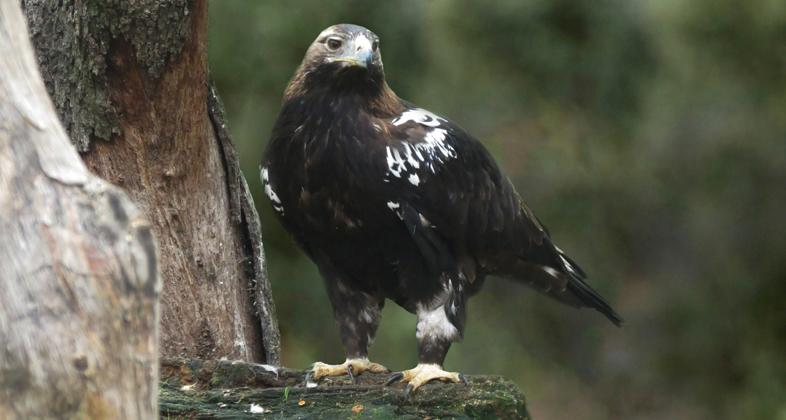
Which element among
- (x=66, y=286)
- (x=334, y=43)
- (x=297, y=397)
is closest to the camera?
(x=66, y=286)

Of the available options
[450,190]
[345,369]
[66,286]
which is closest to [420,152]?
[450,190]

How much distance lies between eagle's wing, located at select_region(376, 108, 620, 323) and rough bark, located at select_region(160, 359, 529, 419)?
2.15 ft

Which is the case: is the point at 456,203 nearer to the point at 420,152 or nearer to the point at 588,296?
the point at 420,152

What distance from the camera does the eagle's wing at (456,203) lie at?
4.49 meters

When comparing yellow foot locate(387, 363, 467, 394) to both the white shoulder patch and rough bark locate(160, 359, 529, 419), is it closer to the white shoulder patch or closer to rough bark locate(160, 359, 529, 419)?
rough bark locate(160, 359, 529, 419)

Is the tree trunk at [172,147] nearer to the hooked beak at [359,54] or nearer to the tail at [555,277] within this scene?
the hooked beak at [359,54]

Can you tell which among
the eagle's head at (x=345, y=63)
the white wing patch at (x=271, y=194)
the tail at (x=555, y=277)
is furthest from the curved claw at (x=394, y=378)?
the eagle's head at (x=345, y=63)

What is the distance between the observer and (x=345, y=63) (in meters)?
4.63

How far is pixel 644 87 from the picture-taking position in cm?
876

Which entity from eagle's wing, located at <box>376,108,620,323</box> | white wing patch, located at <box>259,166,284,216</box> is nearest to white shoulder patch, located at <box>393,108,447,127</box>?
eagle's wing, located at <box>376,108,620,323</box>

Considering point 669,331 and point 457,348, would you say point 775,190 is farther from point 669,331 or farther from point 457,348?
point 457,348

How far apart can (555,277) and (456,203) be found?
34.4 inches

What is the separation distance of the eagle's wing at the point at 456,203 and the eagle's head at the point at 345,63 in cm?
21

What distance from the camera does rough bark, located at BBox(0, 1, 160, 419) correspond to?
7.38 ft
